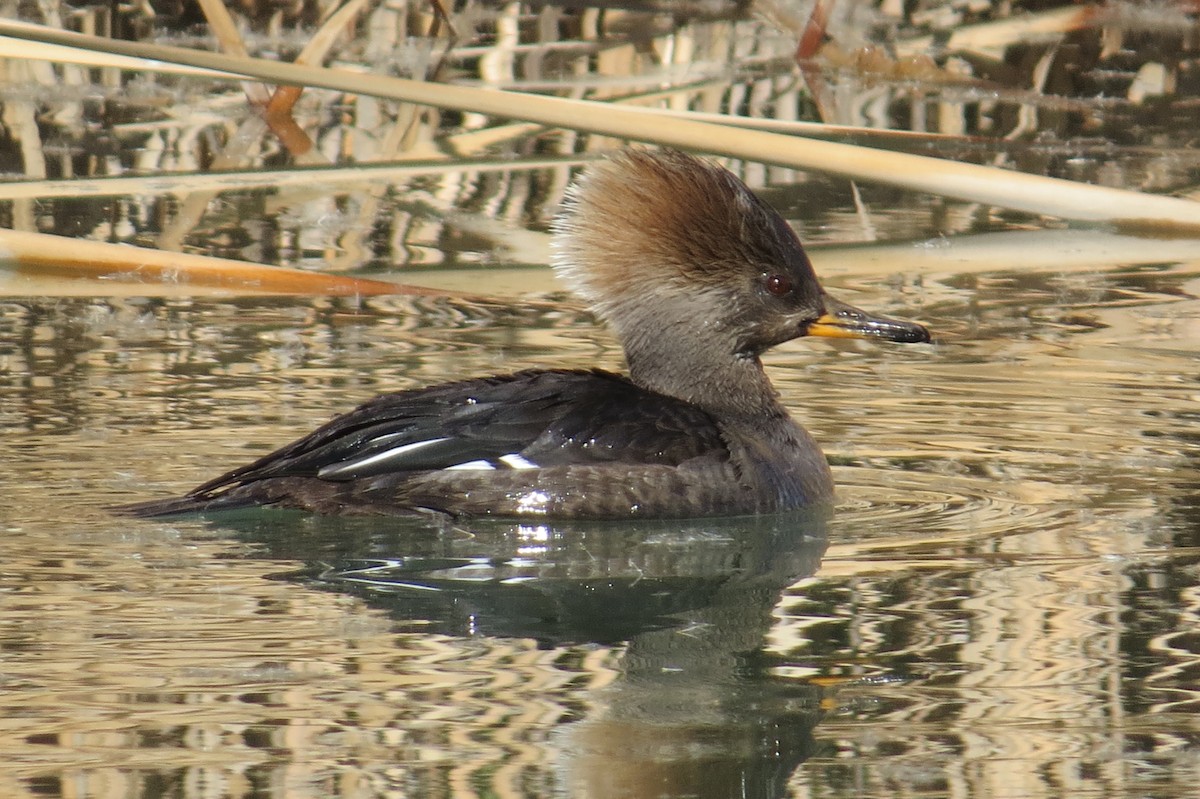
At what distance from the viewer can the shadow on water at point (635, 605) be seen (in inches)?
138

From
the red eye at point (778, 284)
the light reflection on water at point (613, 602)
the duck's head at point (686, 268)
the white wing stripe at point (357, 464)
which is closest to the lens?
the light reflection on water at point (613, 602)

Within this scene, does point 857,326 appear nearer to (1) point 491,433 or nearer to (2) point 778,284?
(2) point 778,284

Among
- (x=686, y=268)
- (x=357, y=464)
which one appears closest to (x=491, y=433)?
(x=357, y=464)

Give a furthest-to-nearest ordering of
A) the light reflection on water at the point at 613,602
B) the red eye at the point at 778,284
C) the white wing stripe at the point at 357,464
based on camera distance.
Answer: the red eye at the point at 778,284 → the white wing stripe at the point at 357,464 → the light reflection on water at the point at 613,602

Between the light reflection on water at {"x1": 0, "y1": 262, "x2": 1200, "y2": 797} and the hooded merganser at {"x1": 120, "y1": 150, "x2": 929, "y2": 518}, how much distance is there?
0.12m

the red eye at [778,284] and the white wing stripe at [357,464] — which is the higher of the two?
the red eye at [778,284]

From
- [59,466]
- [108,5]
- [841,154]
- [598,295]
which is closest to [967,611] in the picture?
[598,295]

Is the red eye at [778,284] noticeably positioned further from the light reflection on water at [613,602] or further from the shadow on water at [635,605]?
the shadow on water at [635,605]

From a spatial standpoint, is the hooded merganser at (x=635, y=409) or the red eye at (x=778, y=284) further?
the red eye at (x=778, y=284)

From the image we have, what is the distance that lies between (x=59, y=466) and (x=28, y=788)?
2.43 m

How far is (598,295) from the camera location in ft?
19.1

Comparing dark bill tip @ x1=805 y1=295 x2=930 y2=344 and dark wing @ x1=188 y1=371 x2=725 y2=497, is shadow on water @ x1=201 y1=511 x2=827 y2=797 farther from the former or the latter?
dark bill tip @ x1=805 y1=295 x2=930 y2=344

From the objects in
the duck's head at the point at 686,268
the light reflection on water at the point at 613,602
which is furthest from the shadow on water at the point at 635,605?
the duck's head at the point at 686,268

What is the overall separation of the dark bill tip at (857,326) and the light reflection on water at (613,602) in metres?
0.39
